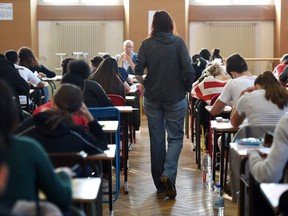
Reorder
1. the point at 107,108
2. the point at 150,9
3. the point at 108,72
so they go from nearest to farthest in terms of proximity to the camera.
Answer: the point at 107,108 < the point at 108,72 < the point at 150,9

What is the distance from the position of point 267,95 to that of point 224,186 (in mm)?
1284

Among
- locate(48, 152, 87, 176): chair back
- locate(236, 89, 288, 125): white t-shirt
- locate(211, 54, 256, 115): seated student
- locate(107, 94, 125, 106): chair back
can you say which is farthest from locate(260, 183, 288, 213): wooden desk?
locate(107, 94, 125, 106): chair back

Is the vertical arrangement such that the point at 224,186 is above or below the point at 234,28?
below

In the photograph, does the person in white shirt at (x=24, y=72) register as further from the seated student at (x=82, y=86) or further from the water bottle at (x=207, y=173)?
the seated student at (x=82, y=86)

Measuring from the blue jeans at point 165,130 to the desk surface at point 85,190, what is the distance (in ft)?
8.53

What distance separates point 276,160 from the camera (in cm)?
275

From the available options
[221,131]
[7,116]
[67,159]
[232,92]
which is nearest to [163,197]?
[221,131]

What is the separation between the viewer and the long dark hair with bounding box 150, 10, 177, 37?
17.9 feet

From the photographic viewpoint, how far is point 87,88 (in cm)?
527

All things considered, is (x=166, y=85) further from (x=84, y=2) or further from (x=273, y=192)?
(x=84, y=2)

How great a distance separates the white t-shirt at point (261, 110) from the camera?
4.56 metres

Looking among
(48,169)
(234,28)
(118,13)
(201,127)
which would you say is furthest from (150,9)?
(48,169)

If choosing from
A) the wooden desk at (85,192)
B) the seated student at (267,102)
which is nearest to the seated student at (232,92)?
the seated student at (267,102)

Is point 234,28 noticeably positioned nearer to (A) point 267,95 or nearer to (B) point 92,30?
(B) point 92,30
